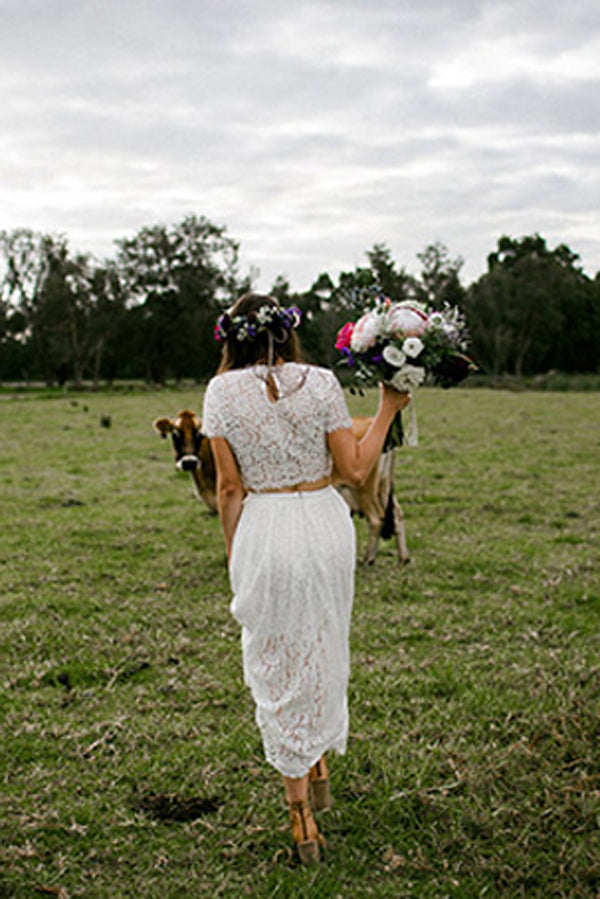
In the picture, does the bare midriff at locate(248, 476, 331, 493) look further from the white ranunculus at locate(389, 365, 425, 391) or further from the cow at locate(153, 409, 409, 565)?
the cow at locate(153, 409, 409, 565)

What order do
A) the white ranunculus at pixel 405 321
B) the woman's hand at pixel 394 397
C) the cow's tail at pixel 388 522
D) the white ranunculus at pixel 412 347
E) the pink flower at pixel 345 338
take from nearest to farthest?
the white ranunculus at pixel 412 347, the white ranunculus at pixel 405 321, the woman's hand at pixel 394 397, the pink flower at pixel 345 338, the cow's tail at pixel 388 522

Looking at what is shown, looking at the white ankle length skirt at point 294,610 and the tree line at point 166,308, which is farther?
the tree line at point 166,308

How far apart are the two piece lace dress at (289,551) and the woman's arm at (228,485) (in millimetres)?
34

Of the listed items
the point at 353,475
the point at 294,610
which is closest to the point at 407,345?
the point at 353,475

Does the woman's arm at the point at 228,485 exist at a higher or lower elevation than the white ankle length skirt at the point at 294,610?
higher

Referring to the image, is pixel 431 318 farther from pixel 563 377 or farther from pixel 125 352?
pixel 125 352

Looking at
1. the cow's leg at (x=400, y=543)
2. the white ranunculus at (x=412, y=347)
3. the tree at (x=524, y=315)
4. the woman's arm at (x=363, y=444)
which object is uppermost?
the tree at (x=524, y=315)

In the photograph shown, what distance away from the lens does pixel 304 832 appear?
3844mm

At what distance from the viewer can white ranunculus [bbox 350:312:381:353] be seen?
391 centimetres

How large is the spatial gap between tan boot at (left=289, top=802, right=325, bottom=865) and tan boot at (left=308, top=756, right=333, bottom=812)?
29 cm

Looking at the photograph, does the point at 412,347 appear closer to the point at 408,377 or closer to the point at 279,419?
the point at 408,377

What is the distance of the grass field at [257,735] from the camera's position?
3852 millimetres

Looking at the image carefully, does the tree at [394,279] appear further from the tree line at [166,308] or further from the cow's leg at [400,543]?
the cow's leg at [400,543]

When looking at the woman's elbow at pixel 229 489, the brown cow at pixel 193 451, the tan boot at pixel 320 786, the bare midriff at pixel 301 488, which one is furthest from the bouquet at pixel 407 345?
the brown cow at pixel 193 451
